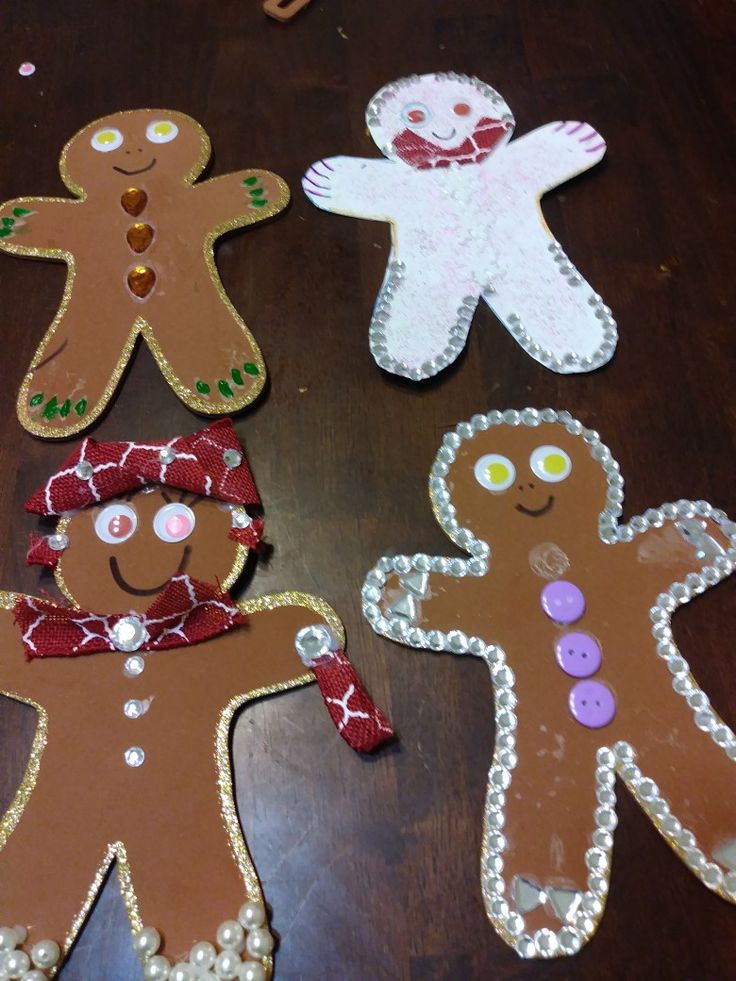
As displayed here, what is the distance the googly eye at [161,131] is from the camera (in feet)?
2.81

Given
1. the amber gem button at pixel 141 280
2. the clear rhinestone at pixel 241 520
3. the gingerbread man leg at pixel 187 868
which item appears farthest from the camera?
the amber gem button at pixel 141 280

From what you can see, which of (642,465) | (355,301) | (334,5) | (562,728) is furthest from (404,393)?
(334,5)

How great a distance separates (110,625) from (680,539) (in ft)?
1.54

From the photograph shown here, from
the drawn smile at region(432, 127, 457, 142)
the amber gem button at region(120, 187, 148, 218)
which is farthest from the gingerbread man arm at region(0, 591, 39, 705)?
the drawn smile at region(432, 127, 457, 142)

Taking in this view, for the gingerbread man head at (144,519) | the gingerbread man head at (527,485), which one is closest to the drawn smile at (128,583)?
the gingerbread man head at (144,519)

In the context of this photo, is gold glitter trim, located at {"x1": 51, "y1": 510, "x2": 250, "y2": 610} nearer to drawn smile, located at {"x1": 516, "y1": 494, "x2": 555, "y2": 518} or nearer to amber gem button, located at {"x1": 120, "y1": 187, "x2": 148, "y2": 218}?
drawn smile, located at {"x1": 516, "y1": 494, "x2": 555, "y2": 518}

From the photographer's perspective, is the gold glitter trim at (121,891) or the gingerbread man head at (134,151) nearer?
the gold glitter trim at (121,891)

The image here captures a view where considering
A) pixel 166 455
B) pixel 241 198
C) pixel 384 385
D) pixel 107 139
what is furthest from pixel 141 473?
pixel 107 139

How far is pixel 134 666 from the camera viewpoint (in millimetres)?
613

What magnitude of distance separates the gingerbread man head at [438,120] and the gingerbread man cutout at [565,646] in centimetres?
33

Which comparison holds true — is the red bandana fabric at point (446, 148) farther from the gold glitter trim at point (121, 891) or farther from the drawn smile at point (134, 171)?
the gold glitter trim at point (121, 891)

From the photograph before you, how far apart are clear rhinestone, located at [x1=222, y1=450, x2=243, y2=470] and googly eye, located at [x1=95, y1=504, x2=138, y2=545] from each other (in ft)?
0.29

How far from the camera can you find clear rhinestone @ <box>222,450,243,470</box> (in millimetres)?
663

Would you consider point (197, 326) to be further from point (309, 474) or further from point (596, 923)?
point (596, 923)
